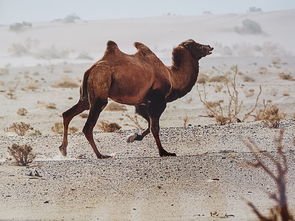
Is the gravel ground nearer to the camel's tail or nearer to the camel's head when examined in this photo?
the camel's tail

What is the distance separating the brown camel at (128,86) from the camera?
47.7ft

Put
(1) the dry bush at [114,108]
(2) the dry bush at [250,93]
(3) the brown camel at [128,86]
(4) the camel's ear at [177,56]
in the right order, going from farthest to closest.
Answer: (2) the dry bush at [250,93] → (1) the dry bush at [114,108] → (4) the camel's ear at [177,56] → (3) the brown camel at [128,86]

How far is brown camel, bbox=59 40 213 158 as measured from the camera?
47.7ft

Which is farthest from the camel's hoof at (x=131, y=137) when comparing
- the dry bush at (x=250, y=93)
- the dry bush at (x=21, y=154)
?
the dry bush at (x=250, y=93)

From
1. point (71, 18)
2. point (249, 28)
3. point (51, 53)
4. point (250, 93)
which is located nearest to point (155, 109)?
point (250, 93)

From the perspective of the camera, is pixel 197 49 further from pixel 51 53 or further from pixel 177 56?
pixel 51 53

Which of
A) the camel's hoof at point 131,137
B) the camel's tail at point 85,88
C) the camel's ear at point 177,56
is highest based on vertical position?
the camel's ear at point 177,56

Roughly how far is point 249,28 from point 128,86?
3547 inches

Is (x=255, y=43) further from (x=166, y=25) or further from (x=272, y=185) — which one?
(x=272, y=185)

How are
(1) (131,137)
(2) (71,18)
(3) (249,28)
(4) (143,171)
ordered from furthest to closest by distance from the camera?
(2) (71,18) → (3) (249,28) → (1) (131,137) → (4) (143,171)

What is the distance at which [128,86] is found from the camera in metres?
14.6

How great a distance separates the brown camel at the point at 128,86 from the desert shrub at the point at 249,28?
8800cm

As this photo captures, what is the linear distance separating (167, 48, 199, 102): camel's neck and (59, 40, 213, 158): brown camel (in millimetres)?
18

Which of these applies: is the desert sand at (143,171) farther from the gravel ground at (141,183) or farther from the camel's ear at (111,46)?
the camel's ear at (111,46)
